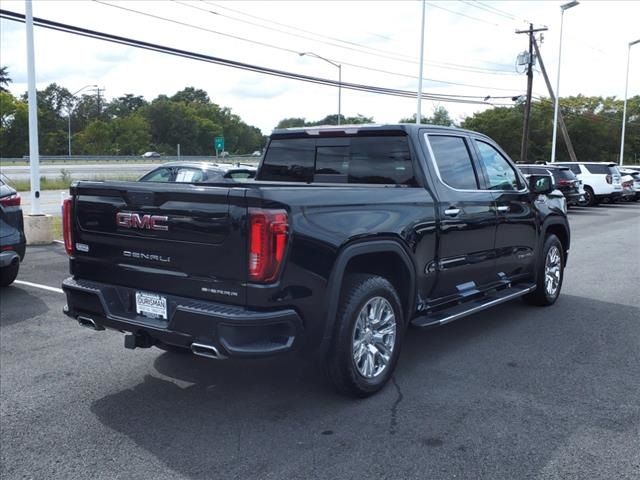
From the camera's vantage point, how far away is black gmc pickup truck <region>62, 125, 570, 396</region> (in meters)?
3.83

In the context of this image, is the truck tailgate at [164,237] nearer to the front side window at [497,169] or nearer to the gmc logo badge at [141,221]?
the gmc logo badge at [141,221]

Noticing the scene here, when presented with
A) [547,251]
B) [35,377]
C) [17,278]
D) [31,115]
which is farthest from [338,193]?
[31,115]

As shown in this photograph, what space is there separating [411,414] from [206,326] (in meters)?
1.49

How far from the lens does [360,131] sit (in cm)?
547

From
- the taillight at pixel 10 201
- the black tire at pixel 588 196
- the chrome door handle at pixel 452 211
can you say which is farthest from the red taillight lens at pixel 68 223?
the black tire at pixel 588 196

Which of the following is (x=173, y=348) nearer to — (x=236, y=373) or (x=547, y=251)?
(x=236, y=373)

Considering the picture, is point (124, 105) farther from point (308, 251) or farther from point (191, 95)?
point (308, 251)

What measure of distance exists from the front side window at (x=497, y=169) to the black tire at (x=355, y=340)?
207 centimetres

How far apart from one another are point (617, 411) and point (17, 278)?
7547 mm

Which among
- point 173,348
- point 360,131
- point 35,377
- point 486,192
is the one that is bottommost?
point 35,377

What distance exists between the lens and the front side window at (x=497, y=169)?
6152 millimetres

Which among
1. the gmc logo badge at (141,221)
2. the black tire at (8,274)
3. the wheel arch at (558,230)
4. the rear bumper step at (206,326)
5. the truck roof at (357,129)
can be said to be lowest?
the black tire at (8,274)

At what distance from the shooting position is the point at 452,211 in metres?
5.35

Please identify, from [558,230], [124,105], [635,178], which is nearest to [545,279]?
[558,230]
